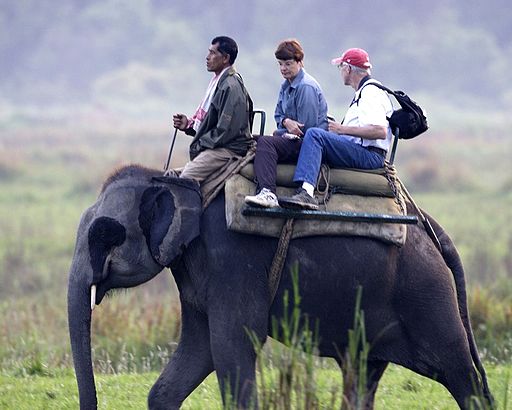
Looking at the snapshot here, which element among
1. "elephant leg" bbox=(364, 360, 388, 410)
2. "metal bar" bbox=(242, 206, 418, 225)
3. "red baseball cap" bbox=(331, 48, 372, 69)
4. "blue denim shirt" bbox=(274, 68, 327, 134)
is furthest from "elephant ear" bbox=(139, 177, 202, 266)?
"elephant leg" bbox=(364, 360, 388, 410)

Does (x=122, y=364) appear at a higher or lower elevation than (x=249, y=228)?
lower

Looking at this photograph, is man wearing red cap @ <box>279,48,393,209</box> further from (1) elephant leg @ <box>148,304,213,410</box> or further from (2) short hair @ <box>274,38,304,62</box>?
(1) elephant leg @ <box>148,304,213,410</box>

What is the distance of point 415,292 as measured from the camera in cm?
841

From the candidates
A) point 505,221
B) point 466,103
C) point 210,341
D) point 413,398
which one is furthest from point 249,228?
point 466,103

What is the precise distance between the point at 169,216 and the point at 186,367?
3.44 feet

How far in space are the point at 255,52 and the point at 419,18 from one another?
11851mm

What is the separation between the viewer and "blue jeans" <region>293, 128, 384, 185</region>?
27.0 feet

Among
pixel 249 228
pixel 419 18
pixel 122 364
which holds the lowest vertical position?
pixel 122 364

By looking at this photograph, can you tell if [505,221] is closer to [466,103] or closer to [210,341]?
[210,341]

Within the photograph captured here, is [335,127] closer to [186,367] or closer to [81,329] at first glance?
[186,367]

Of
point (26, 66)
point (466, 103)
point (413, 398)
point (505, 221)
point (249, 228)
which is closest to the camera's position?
point (249, 228)

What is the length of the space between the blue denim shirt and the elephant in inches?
28.1

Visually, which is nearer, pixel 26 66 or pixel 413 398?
pixel 413 398

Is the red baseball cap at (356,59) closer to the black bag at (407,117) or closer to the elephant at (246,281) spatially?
the black bag at (407,117)
